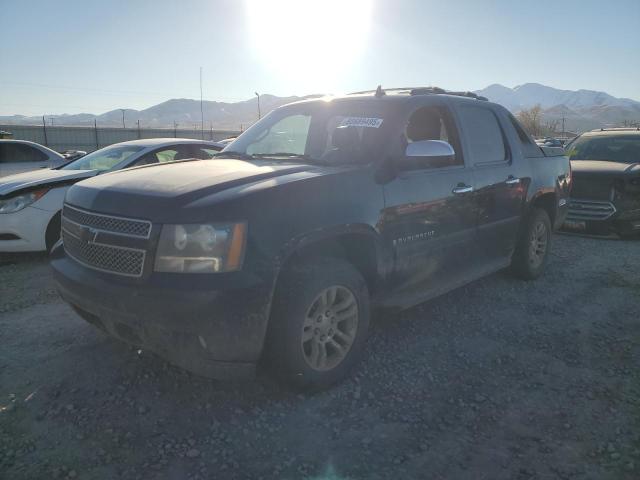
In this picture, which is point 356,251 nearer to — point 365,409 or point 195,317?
point 365,409

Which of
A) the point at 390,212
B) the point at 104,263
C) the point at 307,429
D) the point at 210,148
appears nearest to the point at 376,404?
the point at 307,429

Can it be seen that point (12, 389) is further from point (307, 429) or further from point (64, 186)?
point (64, 186)

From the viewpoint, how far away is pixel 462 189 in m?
4.02

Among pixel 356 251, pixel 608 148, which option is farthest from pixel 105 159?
pixel 608 148

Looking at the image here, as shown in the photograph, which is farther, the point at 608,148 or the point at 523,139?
the point at 608,148

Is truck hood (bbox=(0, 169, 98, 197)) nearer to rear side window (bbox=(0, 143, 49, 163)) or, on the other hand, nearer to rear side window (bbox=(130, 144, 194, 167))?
rear side window (bbox=(130, 144, 194, 167))

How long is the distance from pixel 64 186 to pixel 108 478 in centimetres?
470

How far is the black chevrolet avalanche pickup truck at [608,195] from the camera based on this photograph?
771 cm

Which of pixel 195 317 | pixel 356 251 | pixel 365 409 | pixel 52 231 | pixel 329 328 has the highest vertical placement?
pixel 356 251

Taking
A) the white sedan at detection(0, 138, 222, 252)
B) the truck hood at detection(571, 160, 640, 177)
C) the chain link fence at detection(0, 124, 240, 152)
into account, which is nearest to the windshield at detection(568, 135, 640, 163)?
the truck hood at detection(571, 160, 640, 177)

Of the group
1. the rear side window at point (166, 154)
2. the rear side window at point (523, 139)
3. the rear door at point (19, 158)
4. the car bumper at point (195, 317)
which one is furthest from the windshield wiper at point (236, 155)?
the rear door at point (19, 158)

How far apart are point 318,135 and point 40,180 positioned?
402 cm

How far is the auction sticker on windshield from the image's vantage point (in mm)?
3635

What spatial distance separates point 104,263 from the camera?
2797 mm
